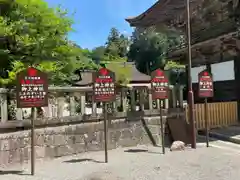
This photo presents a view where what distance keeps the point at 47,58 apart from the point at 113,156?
5730 mm

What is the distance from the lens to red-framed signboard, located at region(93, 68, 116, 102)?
29.5 feet

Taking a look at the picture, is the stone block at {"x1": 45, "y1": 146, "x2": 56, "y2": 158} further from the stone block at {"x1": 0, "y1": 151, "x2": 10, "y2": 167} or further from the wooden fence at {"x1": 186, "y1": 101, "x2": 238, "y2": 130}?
the wooden fence at {"x1": 186, "y1": 101, "x2": 238, "y2": 130}

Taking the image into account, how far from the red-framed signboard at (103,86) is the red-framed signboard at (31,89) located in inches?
58.9

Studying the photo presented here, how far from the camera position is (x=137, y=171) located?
7.48 meters

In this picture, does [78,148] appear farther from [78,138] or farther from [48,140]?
[48,140]

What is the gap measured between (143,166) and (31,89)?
304 cm

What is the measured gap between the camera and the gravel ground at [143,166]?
23.1ft

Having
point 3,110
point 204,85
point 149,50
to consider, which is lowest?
point 3,110

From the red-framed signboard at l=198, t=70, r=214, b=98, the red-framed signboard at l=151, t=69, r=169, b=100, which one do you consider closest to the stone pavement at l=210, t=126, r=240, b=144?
the red-framed signboard at l=198, t=70, r=214, b=98

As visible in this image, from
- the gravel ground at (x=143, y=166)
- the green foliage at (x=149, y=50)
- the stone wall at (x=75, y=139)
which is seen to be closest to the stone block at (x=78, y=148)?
the stone wall at (x=75, y=139)

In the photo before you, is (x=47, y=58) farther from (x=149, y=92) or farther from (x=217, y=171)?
(x=217, y=171)

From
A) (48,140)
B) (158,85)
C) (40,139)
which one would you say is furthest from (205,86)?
(40,139)

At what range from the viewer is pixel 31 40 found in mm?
12969

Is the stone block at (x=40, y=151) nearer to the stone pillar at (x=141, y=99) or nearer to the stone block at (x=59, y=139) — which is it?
the stone block at (x=59, y=139)
